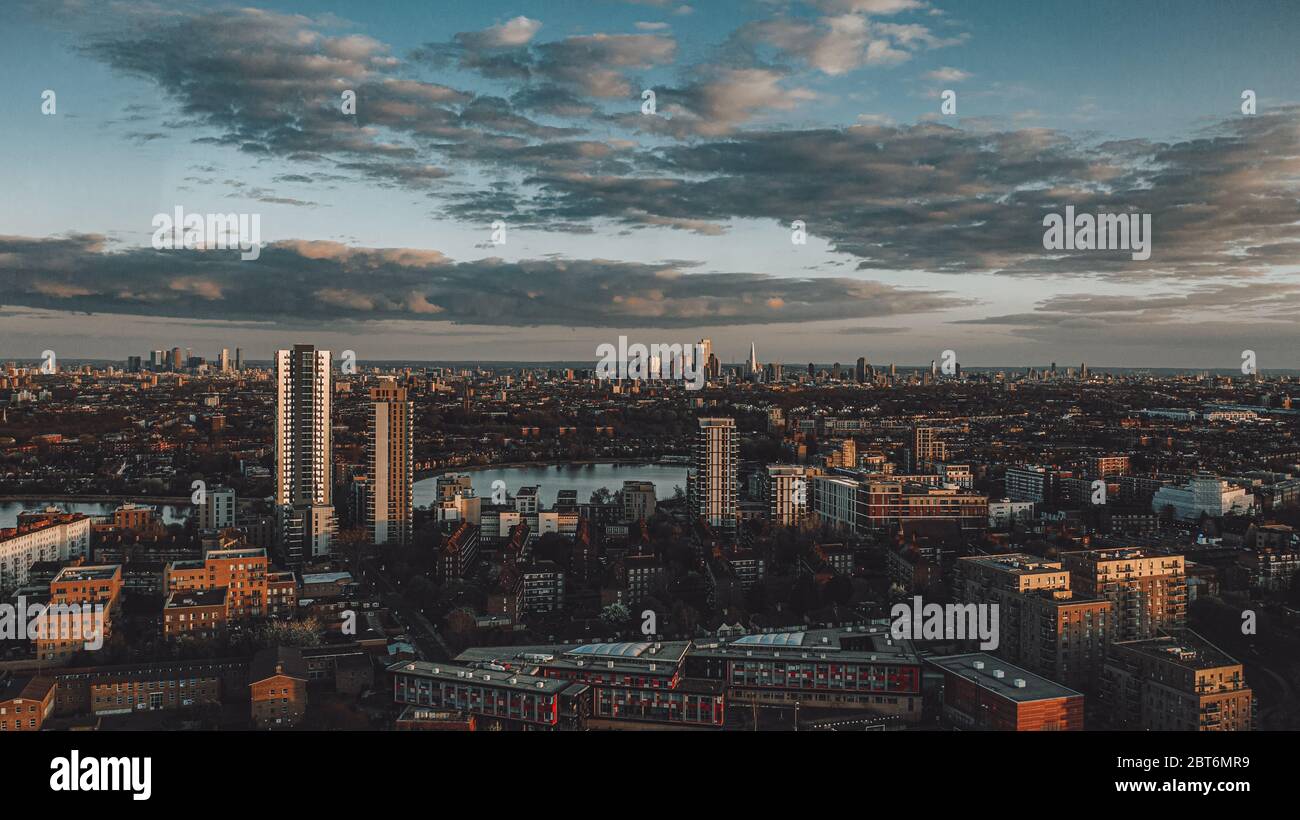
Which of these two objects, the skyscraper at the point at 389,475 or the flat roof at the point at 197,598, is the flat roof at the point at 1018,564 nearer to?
the flat roof at the point at 197,598

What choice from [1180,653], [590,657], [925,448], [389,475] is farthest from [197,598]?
[925,448]

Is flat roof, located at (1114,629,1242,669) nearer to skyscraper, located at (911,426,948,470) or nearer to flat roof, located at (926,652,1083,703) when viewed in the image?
flat roof, located at (926,652,1083,703)

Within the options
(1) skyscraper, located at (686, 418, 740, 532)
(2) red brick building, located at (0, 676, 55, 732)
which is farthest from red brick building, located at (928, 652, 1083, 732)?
(1) skyscraper, located at (686, 418, 740, 532)

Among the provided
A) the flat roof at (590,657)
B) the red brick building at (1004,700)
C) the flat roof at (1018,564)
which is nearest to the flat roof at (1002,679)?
the red brick building at (1004,700)

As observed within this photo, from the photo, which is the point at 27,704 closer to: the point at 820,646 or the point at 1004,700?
the point at 820,646
